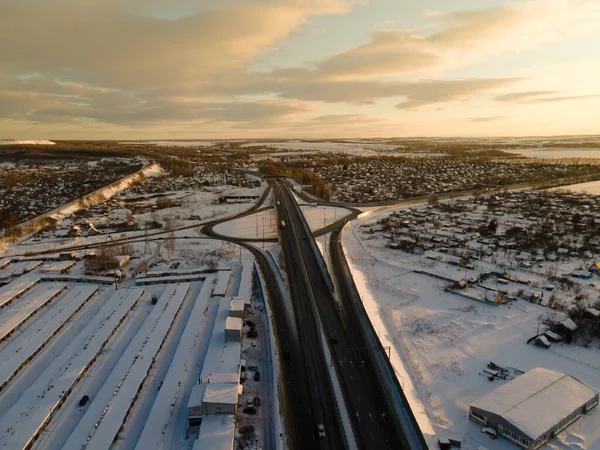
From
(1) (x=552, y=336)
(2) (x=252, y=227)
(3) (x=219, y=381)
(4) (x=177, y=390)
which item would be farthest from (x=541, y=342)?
(2) (x=252, y=227)

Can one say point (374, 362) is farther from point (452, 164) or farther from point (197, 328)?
point (452, 164)

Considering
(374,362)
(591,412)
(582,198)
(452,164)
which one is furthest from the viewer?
(452,164)

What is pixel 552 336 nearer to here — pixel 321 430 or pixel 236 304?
pixel 321 430

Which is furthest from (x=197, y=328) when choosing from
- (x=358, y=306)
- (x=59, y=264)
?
(x=59, y=264)

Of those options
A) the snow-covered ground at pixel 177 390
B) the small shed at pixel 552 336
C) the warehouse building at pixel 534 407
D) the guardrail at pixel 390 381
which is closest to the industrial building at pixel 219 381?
the snow-covered ground at pixel 177 390

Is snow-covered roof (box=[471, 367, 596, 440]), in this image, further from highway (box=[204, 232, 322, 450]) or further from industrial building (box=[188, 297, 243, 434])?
industrial building (box=[188, 297, 243, 434])

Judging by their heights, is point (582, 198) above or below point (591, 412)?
above
